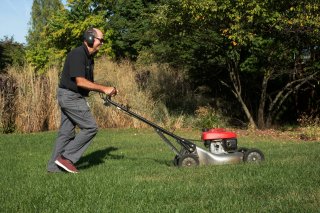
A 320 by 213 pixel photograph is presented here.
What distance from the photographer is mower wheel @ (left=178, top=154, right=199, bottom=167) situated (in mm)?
7547

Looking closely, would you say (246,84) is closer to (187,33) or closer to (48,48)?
(187,33)

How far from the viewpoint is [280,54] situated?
50.9 ft

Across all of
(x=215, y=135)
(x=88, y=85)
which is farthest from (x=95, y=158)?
(x=215, y=135)

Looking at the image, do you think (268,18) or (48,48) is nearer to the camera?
(268,18)

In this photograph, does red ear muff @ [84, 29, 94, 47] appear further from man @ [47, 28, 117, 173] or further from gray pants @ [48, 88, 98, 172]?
gray pants @ [48, 88, 98, 172]

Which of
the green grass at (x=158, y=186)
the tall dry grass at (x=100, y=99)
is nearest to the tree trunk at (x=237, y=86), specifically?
the tall dry grass at (x=100, y=99)

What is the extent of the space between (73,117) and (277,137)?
312 inches

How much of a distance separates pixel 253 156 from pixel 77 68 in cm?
304

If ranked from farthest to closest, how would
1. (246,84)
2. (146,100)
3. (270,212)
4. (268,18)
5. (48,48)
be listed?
(48,48)
(246,84)
(146,100)
(268,18)
(270,212)

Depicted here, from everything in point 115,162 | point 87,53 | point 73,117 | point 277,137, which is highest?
point 87,53

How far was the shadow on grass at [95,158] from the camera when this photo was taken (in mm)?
8352

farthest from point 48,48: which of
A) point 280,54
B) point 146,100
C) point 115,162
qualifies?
point 115,162

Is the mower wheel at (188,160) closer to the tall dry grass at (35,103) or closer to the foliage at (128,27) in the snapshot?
the tall dry grass at (35,103)

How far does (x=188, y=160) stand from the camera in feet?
24.8
